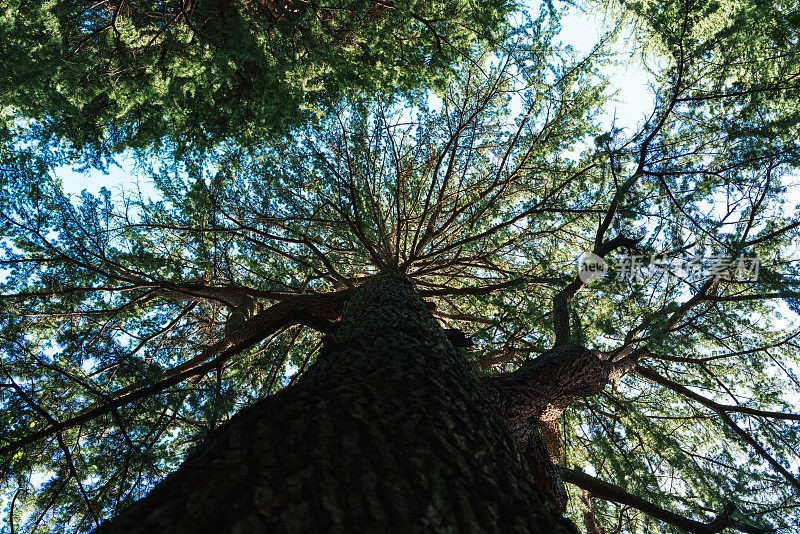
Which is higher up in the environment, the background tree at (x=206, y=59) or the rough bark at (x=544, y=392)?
the background tree at (x=206, y=59)

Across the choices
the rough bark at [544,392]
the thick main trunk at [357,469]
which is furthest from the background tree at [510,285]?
the thick main trunk at [357,469]

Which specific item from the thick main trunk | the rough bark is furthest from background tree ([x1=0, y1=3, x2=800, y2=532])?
the thick main trunk

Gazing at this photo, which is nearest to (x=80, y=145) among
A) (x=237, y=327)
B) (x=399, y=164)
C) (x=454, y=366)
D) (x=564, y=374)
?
(x=237, y=327)

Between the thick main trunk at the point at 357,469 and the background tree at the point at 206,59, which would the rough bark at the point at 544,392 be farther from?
the background tree at the point at 206,59

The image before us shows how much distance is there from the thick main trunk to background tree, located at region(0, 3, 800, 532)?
116 cm

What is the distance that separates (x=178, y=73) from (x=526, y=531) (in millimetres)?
6084

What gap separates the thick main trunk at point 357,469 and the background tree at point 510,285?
1.16 m

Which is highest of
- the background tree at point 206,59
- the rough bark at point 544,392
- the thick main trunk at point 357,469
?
the background tree at point 206,59

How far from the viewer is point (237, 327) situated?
432cm

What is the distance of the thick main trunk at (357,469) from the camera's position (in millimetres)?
817

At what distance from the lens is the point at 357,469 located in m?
1.00

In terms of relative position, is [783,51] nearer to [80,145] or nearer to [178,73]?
[178,73]

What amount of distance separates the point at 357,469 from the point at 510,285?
3.42m

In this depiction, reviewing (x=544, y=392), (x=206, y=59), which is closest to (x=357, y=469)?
(x=544, y=392)
